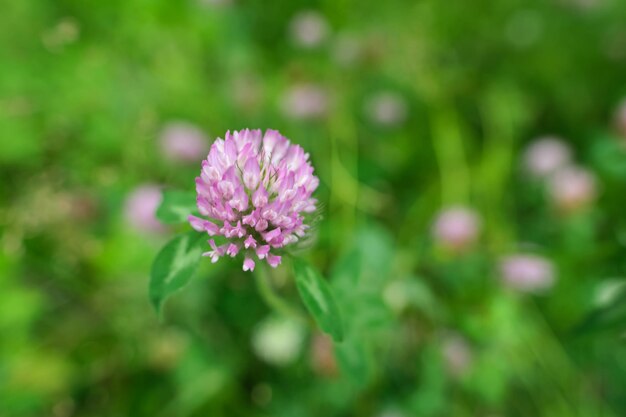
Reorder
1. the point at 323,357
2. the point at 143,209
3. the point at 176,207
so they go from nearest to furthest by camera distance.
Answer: the point at 176,207, the point at 323,357, the point at 143,209

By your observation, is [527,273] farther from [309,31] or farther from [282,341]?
[309,31]

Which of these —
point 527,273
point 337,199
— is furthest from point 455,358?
point 337,199

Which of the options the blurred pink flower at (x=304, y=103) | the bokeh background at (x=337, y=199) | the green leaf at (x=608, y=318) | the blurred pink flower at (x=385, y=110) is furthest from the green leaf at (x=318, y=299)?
the blurred pink flower at (x=385, y=110)

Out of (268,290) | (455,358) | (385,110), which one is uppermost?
(268,290)

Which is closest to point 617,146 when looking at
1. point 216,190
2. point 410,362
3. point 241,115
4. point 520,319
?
point 520,319

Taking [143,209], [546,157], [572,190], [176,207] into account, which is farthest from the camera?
[546,157]

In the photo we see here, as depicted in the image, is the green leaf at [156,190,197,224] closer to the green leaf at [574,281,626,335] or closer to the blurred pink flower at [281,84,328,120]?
the green leaf at [574,281,626,335]
